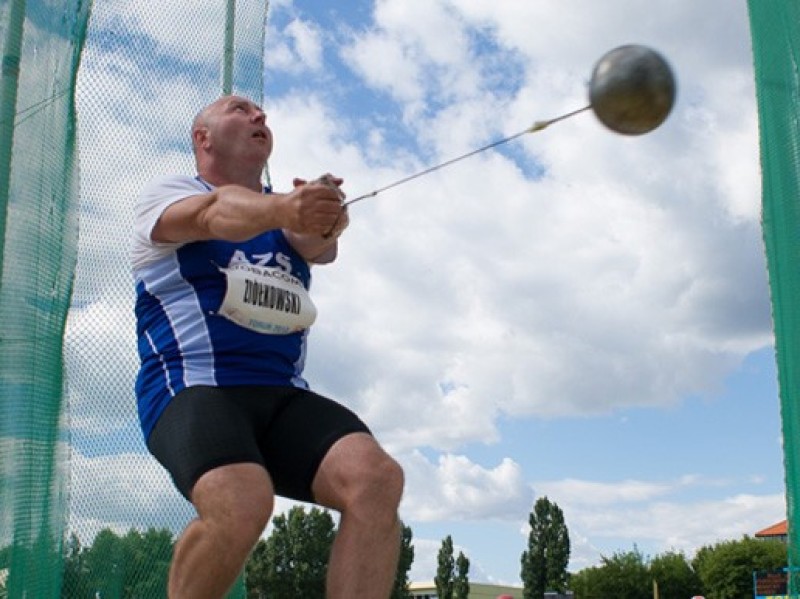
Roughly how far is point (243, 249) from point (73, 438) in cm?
208

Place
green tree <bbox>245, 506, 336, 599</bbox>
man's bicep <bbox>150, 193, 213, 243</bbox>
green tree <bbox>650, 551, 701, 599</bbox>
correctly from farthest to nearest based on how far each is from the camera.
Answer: green tree <bbox>650, 551, 701, 599</bbox> → green tree <bbox>245, 506, 336, 599</bbox> → man's bicep <bbox>150, 193, 213, 243</bbox>

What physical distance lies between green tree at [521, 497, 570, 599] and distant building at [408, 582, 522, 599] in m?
15.8

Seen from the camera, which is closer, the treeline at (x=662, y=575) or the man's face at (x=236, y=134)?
the man's face at (x=236, y=134)

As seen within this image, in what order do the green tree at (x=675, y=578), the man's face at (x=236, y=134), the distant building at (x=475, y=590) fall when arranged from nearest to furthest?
the man's face at (x=236, y=134)
the green tree at (x=675, y=578)
the distant building at (x=475, y=590)

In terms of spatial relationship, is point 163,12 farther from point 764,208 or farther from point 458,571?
point 458,571

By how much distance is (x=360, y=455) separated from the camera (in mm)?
2908

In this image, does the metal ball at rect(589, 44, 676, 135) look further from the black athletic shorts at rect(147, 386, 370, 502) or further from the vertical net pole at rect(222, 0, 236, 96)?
the vertical net pole at rect(222, 0, 236, 96)

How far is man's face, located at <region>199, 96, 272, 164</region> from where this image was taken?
3465 millimetres

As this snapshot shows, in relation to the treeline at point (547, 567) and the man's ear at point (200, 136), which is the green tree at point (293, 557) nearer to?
the treeline at point (547, 567)

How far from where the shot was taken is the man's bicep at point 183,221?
2992mm

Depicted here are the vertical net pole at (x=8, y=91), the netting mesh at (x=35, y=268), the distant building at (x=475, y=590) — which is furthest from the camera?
the distant building at (x=475, y=590)

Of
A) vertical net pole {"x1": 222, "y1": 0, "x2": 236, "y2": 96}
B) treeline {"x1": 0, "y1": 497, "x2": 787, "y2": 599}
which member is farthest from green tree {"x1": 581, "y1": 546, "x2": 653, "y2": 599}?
vertical net pole {"x1": 222, "y1": 0, "x2": 236, "y2": 96}

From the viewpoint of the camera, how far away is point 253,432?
119 inches

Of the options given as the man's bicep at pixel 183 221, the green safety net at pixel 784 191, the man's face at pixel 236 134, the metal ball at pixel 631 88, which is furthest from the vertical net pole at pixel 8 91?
the green safety net at pixel 784 191
